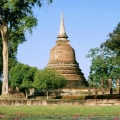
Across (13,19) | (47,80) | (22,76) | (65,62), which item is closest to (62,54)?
(65,62)

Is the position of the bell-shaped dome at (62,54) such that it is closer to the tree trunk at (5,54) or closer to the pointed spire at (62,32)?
the pointed spire at (62,32)

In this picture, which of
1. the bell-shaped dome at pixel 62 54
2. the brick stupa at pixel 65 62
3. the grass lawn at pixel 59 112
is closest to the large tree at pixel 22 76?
the brick stupa at pixel 65 62

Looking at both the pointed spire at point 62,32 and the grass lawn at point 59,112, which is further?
the pointed spire at point 62,32

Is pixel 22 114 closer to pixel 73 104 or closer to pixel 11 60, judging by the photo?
pixel 73 104

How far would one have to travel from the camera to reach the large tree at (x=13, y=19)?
2758 cm

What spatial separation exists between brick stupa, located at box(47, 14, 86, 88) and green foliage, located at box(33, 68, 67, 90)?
6.72m

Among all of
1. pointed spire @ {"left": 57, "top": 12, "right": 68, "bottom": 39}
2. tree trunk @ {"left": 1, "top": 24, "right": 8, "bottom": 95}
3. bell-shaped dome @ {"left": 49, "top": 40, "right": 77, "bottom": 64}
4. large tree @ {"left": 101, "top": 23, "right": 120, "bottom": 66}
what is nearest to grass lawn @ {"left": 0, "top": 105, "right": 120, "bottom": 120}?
tree trunk @ {"left": 1, "top": 24, "right": 8, "bottom": 95}

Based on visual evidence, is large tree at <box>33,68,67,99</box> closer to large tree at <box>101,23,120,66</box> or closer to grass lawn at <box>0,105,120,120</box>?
large tree at <box>101,23,120,66</box>

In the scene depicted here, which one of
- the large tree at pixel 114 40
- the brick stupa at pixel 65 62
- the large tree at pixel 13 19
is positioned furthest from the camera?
the brick stupa at pixel 65 62

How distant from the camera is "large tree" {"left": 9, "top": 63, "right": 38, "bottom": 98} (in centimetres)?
6544

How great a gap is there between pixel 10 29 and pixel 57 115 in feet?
37.1

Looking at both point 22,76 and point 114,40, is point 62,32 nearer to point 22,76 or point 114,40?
point 22,76

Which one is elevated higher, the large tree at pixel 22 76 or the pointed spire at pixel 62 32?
the pointed spire at pixel 62 32

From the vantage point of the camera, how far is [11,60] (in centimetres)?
6334
